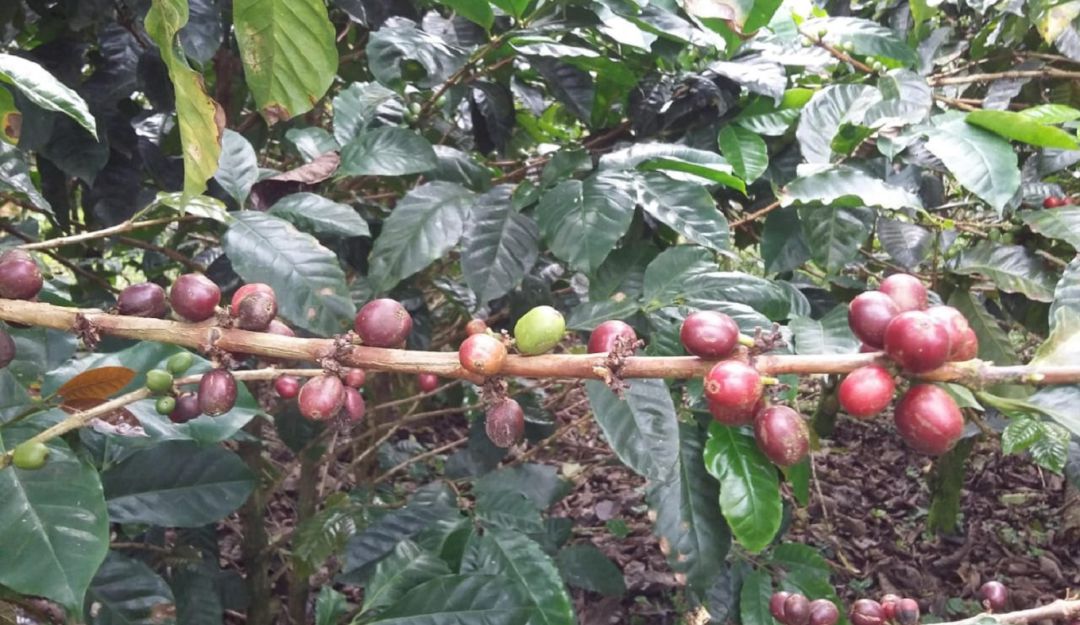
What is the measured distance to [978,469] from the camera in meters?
3.60

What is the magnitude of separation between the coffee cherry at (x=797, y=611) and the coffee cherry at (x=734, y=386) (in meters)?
0.83

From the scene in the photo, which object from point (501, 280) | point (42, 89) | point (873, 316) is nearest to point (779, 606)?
point (501, 280)

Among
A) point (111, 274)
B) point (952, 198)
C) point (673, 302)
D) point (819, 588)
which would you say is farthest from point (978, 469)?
point (111, 274)

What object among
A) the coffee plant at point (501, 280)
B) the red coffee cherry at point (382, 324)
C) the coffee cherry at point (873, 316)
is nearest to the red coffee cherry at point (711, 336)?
the coffee plant at point (501, 280)

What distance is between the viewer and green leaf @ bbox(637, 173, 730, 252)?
3.99ft

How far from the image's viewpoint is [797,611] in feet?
4.30

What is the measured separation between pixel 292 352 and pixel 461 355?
16 cm

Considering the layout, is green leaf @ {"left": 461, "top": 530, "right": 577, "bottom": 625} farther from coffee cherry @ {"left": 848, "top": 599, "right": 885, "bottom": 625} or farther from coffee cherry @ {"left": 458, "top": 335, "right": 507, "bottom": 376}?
coffee cherry @ {"left": 458, "top": 335, "right": 507, "bottom": 376}

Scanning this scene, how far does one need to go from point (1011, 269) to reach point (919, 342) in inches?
48.5

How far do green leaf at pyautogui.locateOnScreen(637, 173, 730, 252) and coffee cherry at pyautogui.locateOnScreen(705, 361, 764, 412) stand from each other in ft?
1.89

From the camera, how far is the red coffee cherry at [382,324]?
2.45ft

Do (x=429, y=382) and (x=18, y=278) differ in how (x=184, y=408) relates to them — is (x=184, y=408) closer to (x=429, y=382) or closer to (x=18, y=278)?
(x=18, y=278)

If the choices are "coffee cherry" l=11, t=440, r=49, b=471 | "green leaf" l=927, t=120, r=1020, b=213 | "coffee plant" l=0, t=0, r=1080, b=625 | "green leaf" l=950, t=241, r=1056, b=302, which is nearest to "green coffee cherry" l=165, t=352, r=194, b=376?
"coffee plant" l=0, t=0, r=1080, b=625

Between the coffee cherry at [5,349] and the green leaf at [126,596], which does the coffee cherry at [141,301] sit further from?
the green leaf at [126,596]
